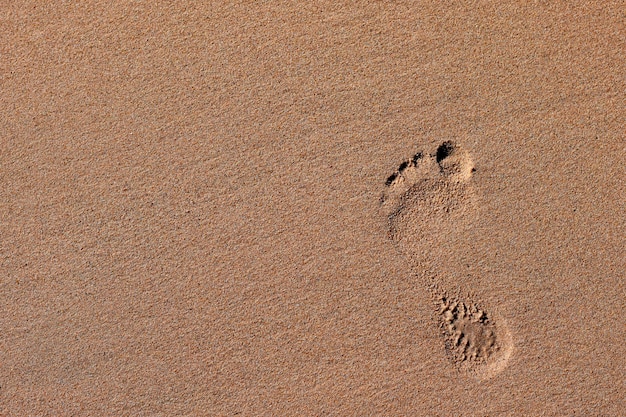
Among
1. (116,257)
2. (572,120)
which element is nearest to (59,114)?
(116,257)

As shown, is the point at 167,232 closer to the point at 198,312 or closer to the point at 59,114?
the point at 198,312

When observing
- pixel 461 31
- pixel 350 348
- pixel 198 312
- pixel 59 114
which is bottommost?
pixel 350 348

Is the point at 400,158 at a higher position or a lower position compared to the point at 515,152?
higher

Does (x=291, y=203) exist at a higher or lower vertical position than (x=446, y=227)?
higher
